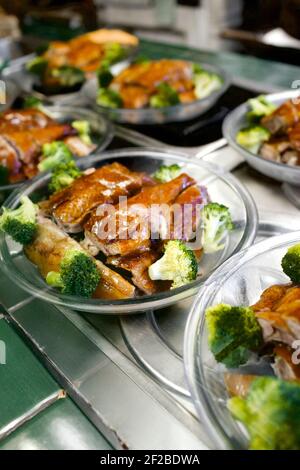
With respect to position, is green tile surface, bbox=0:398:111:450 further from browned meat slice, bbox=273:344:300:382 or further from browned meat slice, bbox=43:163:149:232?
browned meat slice, bbox=43:163:149:232

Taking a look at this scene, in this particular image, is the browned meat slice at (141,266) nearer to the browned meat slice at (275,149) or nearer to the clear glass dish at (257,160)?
the clear glass dish at (257,160)

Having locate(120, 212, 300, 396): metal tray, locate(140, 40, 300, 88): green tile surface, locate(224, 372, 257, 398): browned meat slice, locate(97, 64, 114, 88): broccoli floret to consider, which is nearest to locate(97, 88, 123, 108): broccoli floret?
locate(97, 64, 114, 88): broccoli floret

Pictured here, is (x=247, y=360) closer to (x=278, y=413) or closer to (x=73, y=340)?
(x=278, y=413)

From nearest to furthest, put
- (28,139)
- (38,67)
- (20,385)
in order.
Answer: (20,385) < (28,139) < (38,67)

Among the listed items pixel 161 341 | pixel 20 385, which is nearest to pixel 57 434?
pixel 20 385

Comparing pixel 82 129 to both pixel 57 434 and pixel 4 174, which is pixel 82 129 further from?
pixel 57 434

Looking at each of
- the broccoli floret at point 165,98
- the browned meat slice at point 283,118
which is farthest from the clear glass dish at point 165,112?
the browned meat slice at point 283,118
